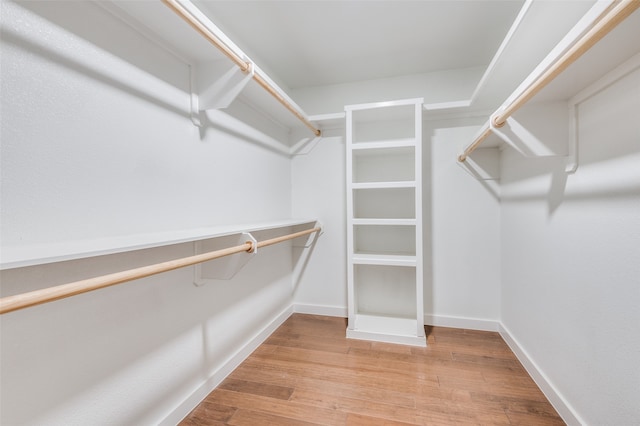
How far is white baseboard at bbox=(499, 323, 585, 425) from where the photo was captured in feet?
3.70

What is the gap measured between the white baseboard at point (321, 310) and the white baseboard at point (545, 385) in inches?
46.8

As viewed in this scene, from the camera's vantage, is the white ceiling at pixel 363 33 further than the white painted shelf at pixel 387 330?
No

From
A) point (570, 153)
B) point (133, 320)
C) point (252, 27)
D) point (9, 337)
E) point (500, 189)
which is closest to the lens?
point (9, 337)

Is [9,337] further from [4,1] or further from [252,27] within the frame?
[252,27]

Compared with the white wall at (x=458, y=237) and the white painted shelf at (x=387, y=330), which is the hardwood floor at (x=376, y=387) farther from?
the white wall at (x=458, y=237)

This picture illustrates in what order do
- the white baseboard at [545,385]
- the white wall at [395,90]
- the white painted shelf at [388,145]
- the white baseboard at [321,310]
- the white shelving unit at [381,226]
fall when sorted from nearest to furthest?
the white baseboard at [545,385], the white painted shelf at [388,145], the white shelving unit at [381,226], the white wall at [395,90], the white baseboard at [321,310]

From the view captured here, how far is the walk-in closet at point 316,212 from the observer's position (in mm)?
756

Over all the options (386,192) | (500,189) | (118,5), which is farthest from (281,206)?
(500,189)

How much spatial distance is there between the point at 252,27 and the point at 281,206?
4.03 feet

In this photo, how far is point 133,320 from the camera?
99 cm

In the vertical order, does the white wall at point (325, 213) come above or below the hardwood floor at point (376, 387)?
above

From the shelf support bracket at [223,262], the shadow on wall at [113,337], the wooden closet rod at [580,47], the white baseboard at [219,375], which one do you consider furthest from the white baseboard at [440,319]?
the wooden closet rod at [580,47]

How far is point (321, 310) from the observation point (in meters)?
2.40

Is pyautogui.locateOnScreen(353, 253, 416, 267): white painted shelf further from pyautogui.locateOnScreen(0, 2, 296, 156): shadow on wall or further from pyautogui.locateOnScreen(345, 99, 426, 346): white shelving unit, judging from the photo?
pyautogui.locateOnScreen(0, 2, 296, 156): shadow on wall
